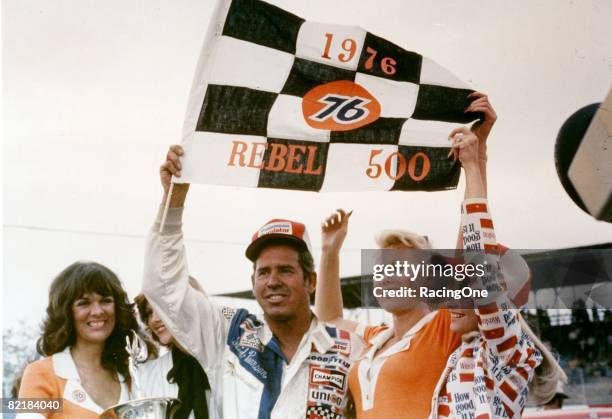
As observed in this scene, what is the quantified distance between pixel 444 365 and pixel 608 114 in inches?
30.8

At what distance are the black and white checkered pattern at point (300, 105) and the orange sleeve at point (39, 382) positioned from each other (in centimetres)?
64

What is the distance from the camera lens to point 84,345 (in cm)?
178

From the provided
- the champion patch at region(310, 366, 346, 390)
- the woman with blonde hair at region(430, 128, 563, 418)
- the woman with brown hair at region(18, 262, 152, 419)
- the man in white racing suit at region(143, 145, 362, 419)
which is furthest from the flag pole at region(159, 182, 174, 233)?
the woman with blonde hair at region(430, 128, 563, 418)

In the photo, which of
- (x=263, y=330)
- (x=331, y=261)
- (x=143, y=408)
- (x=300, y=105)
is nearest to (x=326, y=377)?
(x=263, y=330)

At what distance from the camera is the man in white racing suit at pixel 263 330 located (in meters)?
1.51

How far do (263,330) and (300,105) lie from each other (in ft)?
1.76

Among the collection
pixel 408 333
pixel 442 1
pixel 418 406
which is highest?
pixel 442 1

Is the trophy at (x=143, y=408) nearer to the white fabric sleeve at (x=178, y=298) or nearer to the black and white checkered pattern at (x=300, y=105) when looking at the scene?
the white fabric sleeve at (x=178, y=298)

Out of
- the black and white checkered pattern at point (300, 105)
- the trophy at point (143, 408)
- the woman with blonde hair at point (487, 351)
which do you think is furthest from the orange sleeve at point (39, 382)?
the woman with blonde hair at point (487, 351)

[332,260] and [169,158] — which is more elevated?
[169,158]

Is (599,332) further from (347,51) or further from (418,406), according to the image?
(347,51)

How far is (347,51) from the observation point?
1.60 metres

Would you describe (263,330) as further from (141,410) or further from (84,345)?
(84,345)

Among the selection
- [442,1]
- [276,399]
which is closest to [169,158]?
[276,399]
